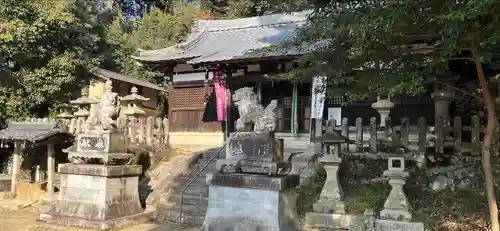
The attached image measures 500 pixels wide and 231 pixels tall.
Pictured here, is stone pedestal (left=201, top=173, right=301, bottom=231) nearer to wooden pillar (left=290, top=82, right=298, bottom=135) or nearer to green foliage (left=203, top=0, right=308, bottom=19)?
wooden pillar (left=290, top=82, right=298, bottom=135)

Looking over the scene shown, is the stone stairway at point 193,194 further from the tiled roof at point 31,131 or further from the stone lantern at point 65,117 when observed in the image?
the stone lantern at point 65,117

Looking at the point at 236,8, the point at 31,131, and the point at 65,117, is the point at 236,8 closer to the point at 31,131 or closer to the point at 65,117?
the point at 65,117

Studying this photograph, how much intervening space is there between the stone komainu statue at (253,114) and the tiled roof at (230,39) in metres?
8.13

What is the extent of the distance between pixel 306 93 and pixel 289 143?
2.31 meters

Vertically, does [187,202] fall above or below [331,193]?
below

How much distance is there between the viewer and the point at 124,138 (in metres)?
10.2

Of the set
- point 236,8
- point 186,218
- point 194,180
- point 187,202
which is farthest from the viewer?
point 236,8

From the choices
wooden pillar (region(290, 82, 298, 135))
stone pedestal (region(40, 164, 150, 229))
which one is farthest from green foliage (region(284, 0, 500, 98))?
wooden pillar (region(290, 82, 298, 135))

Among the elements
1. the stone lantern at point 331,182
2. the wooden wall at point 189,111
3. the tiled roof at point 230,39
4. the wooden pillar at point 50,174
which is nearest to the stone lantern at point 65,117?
the wooden pillar at point 50,174

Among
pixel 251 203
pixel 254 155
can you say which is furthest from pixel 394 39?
pixel 251 203

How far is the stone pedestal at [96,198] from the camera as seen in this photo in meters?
9.42

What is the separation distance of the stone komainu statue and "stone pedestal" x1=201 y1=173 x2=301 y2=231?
86cm

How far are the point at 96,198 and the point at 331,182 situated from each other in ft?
18.3

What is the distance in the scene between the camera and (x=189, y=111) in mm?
18250
